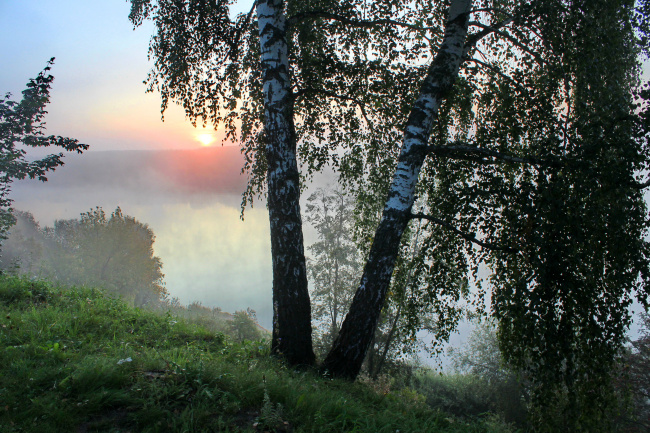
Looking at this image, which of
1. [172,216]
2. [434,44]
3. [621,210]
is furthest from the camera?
[172,216]

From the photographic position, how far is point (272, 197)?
5.56m

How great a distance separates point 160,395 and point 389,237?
3339 mm

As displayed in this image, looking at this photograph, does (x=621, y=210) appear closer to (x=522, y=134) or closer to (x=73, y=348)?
(x=522, y=134)

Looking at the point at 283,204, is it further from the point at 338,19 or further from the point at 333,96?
the point at 338,19

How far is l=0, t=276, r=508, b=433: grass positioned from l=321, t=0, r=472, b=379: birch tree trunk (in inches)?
17.4

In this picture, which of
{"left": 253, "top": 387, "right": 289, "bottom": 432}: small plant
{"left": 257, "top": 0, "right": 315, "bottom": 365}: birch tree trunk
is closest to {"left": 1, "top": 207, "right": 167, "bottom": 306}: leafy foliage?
{"left": 257, "top": 0, "right": 315, "bottom": 365}: birch tree trunk

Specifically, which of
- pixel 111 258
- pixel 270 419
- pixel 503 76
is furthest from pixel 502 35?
pixel 111 258

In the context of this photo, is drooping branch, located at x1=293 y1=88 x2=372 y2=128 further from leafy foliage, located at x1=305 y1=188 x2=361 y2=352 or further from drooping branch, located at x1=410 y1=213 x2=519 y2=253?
leafy foliage, located at x1=305 y1=188 x2=361 y2=352

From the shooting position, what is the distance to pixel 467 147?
522cm

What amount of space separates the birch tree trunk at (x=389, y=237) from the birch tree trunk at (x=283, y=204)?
580 mm

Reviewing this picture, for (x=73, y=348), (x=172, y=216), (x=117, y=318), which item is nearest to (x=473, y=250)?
(x=73, y=348)

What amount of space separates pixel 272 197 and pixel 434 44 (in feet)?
15.1

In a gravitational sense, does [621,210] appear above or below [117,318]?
Answer: above

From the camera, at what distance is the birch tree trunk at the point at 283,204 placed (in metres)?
5.46
